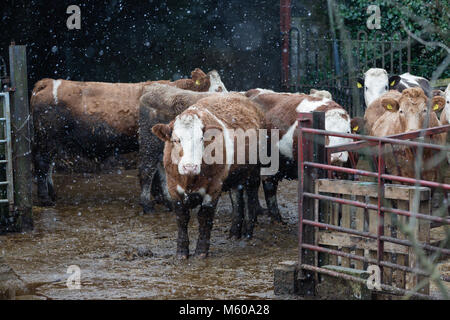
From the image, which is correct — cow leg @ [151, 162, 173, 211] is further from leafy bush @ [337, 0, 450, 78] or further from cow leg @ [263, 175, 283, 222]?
leafy bush @ [337, 0, 450, 78]

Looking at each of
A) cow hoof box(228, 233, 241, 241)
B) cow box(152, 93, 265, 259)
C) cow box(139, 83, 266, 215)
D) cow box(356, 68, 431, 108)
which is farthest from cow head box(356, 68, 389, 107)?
cow hoof box(228, 233, 241, 241)

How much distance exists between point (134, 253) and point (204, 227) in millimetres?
785

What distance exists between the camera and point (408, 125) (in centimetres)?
714

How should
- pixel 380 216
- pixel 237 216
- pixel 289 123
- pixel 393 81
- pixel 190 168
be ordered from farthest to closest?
pixel 393 81 < pixel 289 123 < pixel 237 216 < pixel 190 168 < pixel 380 216

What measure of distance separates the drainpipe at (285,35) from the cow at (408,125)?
6021 mm

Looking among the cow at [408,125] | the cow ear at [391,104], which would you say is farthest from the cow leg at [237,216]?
the cow ear at [391,104]

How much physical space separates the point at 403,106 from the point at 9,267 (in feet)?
14.3

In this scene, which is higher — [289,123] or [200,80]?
[200,80]

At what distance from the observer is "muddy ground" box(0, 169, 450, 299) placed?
5656 mm

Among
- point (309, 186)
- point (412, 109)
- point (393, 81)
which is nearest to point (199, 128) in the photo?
point (309, 186)

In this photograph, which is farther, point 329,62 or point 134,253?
point 329,62

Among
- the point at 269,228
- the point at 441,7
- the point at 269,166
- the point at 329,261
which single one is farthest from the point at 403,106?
the point at 441,7

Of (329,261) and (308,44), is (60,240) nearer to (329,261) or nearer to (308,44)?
(329,261)

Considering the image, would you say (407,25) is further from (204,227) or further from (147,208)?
(204,227)
